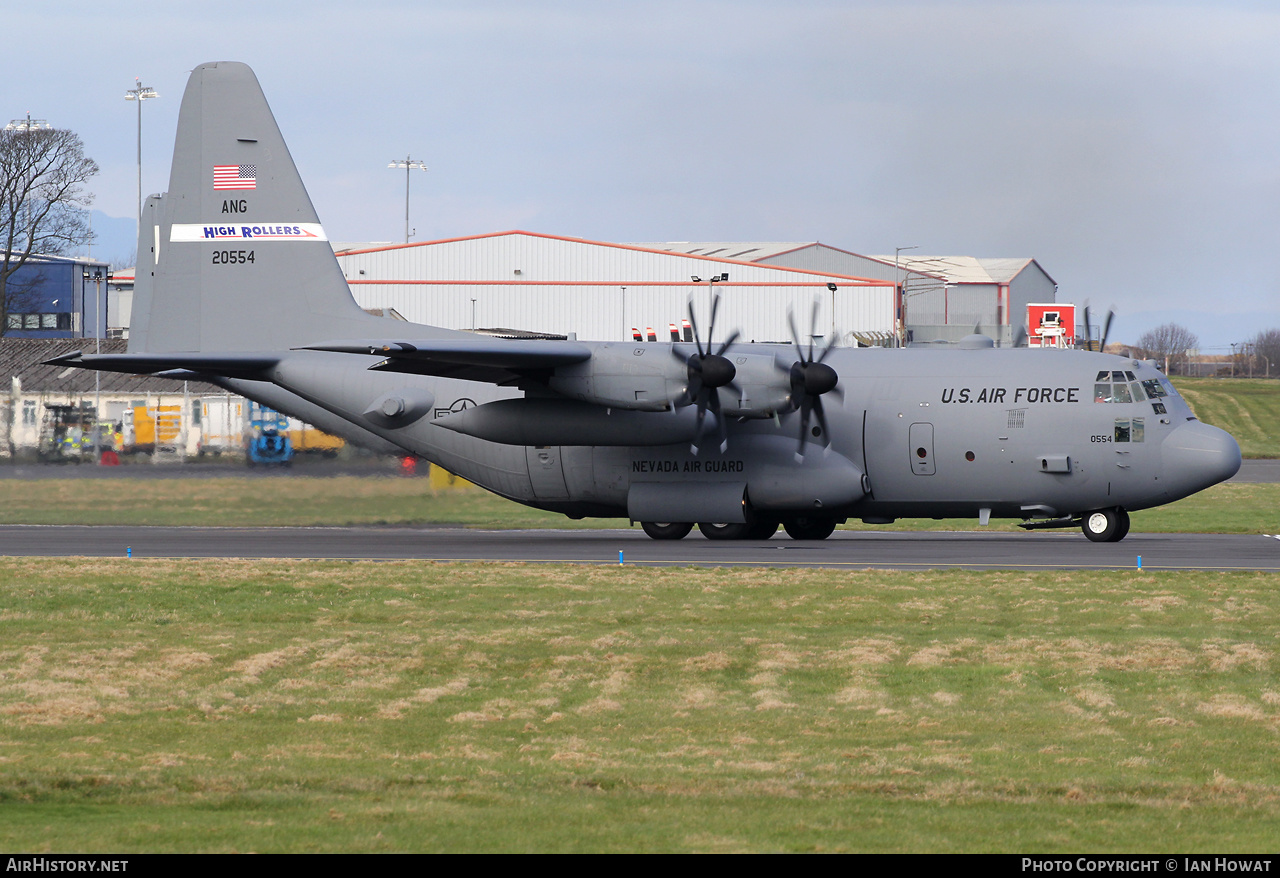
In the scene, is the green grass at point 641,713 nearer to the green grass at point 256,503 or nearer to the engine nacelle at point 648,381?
the engine nacelle at point 648,381

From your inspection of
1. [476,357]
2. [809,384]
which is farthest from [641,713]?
[809,384]

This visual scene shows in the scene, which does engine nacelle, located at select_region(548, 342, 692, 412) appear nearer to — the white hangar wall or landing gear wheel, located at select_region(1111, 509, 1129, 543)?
landing gear wheel, located at select_region(1111, 509, 1129, 543)

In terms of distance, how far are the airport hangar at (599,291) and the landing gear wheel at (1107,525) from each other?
39.8 m

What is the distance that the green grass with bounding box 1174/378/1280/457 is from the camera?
236 feet

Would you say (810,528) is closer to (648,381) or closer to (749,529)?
(749,529)

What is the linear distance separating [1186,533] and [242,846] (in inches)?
1109

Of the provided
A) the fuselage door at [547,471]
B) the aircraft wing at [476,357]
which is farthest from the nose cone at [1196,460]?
the fuselage door at [547,471]

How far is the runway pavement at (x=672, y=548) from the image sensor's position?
23.8m

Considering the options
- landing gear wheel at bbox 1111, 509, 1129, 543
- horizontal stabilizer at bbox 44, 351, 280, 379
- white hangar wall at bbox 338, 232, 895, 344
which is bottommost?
landing gear wheel at bbox 1111, 509, 1129, 543

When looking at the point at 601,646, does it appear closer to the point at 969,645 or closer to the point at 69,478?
the point at 969,645

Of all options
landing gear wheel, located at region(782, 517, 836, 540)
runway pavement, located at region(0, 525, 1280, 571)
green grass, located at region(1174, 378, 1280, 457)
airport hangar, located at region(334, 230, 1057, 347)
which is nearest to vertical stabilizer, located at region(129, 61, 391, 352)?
runway pavement, located at region(0, 525, 1280, 571)

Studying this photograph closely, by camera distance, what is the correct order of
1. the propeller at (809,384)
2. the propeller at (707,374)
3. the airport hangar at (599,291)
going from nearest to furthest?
the propeller at (707,374), the propeller at (809,384), the airport hangar at (599,291)

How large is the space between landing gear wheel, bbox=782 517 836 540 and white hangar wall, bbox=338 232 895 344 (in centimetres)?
4111

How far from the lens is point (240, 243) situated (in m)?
30.1
